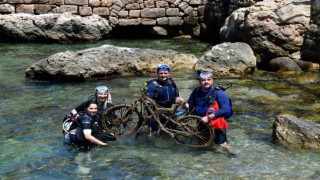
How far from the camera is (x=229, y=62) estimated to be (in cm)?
1561

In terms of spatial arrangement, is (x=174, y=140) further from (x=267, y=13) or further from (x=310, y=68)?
(x=267, y=13)

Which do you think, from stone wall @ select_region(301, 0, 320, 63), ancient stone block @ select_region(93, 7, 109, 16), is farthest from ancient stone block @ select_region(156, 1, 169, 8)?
stone wall @ select_region(301, 0, 320, 63)

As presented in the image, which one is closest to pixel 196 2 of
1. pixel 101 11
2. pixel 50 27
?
pixel 101 11

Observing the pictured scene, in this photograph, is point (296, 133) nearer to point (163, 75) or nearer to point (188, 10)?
point (163, 75)

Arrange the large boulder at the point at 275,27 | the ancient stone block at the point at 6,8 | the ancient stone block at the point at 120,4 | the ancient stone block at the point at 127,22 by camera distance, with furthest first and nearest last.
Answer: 1. the ancient stone block at the point at 127,22
2. the ancient stone block at the point at 120,4
3. the ancient stone block at the point at 6,8
4. the large boulder at the point at 275,27

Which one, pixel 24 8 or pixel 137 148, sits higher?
pixel 24 8

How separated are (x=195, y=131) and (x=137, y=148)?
1184 mm

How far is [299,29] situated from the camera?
1622cm

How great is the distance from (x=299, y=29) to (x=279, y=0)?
180 centimetres

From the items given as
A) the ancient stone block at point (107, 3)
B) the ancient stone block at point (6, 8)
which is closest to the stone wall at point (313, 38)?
the ancient stone block at point (107, 3)

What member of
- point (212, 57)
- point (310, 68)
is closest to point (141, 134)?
point (212, 57)

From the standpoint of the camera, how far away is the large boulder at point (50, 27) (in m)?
22.4

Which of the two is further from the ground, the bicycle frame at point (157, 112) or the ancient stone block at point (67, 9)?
the ancient stone block at point (67, 9)

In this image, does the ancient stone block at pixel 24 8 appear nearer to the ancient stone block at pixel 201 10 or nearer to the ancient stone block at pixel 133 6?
A: the ancient stone block at pixel 133 6
